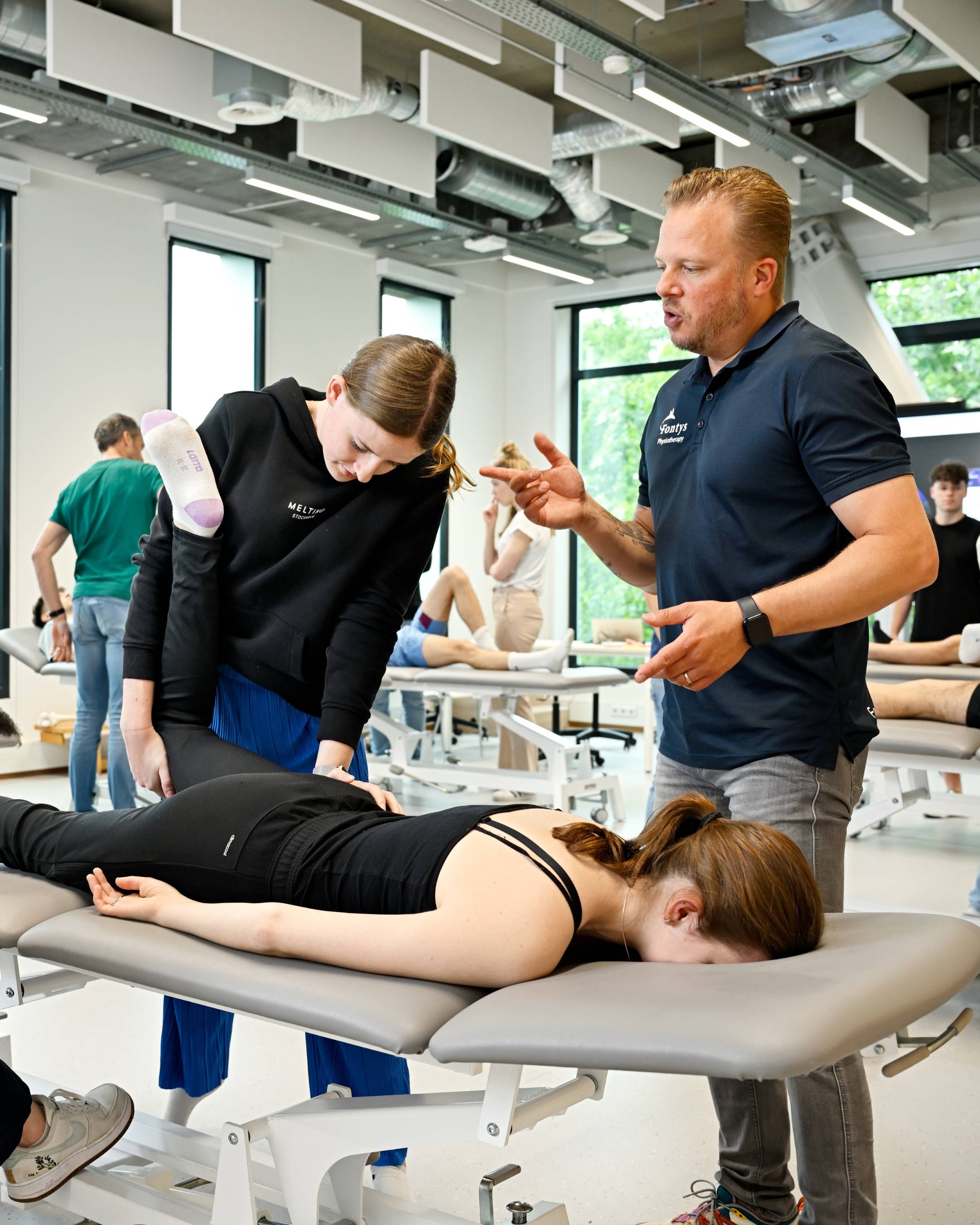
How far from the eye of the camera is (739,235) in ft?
4.75

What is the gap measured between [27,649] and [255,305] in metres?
2.97

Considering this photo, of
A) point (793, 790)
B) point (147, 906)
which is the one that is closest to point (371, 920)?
point (147, 906)

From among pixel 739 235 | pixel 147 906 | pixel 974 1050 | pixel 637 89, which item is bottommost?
pixel 974 1050

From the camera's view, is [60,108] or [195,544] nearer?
[195,544]

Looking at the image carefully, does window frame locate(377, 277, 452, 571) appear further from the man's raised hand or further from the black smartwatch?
the black smartwatch

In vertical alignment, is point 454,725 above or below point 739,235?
below

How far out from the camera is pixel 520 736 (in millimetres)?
4828

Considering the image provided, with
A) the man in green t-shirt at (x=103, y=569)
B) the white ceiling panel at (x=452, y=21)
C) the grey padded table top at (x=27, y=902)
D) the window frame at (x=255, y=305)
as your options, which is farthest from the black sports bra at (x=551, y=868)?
the window frame at (x=255, y=305)

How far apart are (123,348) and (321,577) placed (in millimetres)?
5182

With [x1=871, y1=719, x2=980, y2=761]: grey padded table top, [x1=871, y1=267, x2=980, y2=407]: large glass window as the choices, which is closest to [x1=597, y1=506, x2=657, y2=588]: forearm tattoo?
[x1=871, y1=719, x2=980, y2=761]: grey padded table top

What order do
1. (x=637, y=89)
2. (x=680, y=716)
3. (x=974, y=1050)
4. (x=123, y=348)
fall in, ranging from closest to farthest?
(x=680, y=716) → (x=974, y=1050) → (x=637, y=89) → (x=123, y=348)

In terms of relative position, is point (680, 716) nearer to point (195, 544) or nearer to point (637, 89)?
point (195, 544)

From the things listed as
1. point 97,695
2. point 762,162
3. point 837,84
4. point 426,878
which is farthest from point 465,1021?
point 762,162

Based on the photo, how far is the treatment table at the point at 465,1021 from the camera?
1.00m
